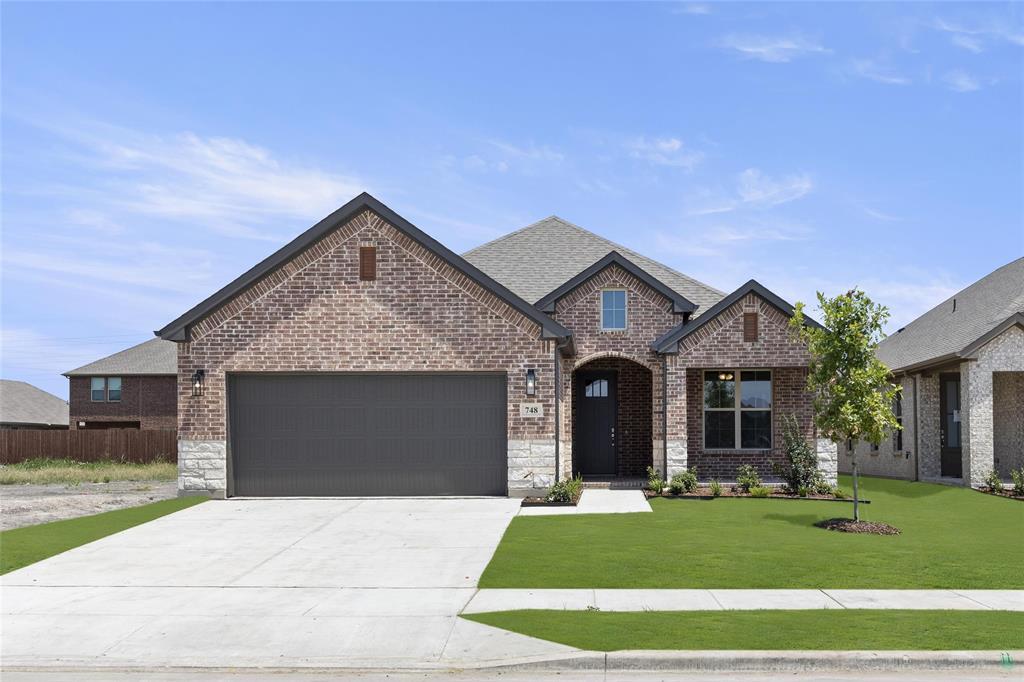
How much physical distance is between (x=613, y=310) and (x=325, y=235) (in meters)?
8.19

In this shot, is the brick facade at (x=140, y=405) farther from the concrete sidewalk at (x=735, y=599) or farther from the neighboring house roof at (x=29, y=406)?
the concrete sidewalk at (x=735, y=599)

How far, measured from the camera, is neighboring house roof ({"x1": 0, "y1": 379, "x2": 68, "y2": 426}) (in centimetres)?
6153

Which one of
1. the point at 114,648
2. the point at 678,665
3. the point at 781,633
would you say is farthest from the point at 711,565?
the point at 114,648

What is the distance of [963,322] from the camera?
1111 inches

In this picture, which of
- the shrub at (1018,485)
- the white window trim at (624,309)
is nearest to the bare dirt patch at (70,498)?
the white window trim at (624,309)

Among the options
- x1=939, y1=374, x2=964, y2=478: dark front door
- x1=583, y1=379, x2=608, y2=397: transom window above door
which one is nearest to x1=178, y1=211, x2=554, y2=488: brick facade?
x1=583, y1=379, x2=608, y2=397: transom window above door

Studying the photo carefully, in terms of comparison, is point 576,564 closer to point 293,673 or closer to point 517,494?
point 293,673

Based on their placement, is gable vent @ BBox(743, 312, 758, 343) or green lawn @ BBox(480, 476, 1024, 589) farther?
gable vent @ BBox(743, 312, 758, 343)

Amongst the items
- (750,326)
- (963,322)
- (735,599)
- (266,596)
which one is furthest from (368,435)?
(963,322)

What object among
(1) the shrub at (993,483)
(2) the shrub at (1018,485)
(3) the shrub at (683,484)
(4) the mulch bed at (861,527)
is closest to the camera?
(4) the mulch bed at (861,527)

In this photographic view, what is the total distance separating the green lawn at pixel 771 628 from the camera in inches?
339

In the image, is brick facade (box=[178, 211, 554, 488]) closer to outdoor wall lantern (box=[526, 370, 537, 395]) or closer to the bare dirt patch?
outdoor wall lantern (box=[526, 370, 537, 395])

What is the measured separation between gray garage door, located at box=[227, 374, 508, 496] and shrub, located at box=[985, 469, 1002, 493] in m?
12.5

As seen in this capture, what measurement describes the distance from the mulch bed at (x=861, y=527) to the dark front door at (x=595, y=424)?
9.75 m
